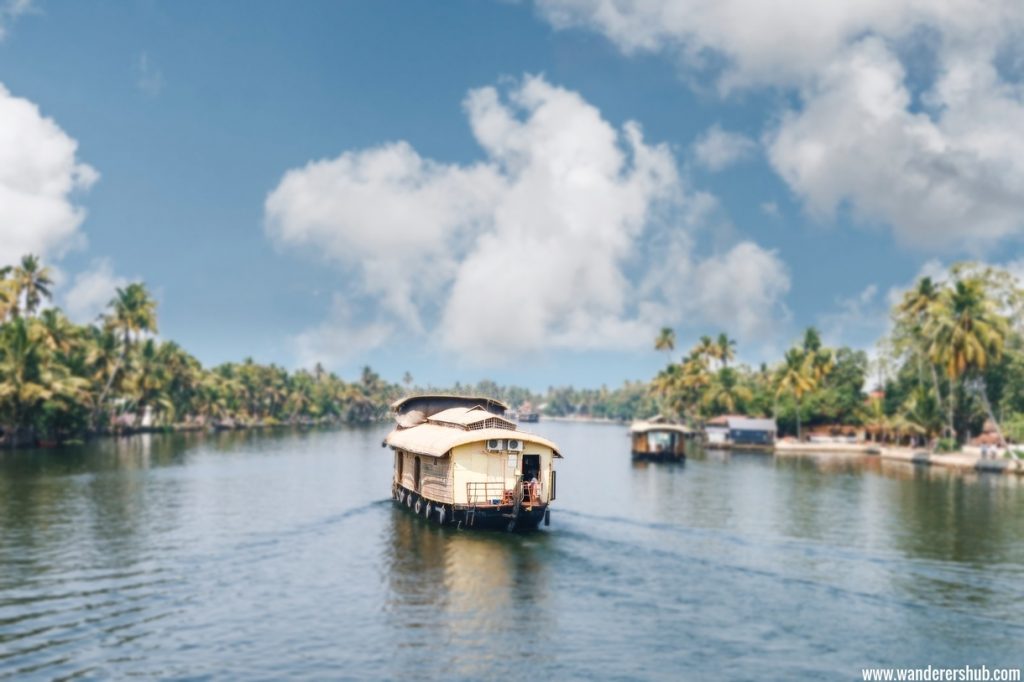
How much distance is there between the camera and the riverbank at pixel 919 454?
274ft

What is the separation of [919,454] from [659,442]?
31.7 metres

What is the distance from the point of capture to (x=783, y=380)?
12769 centimetres

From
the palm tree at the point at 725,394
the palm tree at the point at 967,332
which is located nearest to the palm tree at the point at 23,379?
the palm tree at the point at 967,332

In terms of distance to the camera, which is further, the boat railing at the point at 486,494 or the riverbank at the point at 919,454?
the riverbank at the point at 919,454

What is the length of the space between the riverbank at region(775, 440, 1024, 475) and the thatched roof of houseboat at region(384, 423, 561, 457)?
203ft

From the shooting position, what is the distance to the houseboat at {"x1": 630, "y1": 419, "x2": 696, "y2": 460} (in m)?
95.3

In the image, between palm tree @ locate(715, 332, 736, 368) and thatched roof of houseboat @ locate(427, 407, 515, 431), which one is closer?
thatched roof of houseboat @ locate(427, 407, 515, 431)

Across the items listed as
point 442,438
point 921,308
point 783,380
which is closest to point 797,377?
point 783,380

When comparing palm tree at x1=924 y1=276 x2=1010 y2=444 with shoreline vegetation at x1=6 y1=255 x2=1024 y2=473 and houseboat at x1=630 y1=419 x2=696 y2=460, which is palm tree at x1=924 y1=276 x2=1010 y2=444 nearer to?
shoreline vegetation at x1=6 y1=255 x2=1024 y2=473

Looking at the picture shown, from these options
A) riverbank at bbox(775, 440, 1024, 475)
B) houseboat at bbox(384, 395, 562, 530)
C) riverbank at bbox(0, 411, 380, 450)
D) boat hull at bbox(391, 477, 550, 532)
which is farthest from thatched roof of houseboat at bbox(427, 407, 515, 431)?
riverbank at bbox(0, 411, 380, 450)

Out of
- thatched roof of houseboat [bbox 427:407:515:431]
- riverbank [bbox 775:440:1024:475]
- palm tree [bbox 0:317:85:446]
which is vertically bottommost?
riverbank [bbox 775:440:1024:475]

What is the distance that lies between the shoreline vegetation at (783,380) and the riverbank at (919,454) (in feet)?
3.10

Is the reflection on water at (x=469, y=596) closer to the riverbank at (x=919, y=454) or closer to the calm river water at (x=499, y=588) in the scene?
the calm river water at (x=499, y=588)

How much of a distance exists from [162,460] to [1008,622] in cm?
7771
